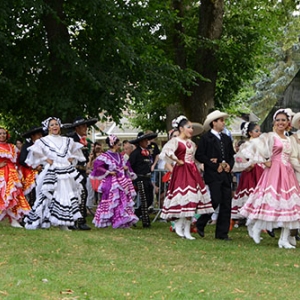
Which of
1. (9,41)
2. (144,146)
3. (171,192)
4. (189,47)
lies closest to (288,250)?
(171,192)

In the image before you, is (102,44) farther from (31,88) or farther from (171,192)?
(171,192)

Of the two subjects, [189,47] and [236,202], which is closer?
[236,202]

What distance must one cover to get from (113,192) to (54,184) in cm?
170

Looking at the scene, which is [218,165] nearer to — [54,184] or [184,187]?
[184,187]

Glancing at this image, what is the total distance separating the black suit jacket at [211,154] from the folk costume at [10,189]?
3.52m

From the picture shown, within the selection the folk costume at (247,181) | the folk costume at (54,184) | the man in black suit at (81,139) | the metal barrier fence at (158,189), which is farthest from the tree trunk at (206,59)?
the folk costume at (54,184)

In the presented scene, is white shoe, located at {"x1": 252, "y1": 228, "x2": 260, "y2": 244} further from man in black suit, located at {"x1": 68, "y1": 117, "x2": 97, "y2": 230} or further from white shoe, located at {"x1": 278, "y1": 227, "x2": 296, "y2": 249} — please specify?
man in black suit, located at {"x1": 68, "y1": 117, "x2": 97, "y2": 230}

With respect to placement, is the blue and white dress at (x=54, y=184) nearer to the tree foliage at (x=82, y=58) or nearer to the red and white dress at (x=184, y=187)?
the red and white dress at (x=184, y=187)

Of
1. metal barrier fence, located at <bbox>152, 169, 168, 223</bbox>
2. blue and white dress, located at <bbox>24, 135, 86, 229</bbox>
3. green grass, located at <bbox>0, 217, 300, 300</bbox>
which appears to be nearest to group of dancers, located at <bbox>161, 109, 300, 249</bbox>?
green grass, located at <bbox>0, 217, 300, 300</bbox>

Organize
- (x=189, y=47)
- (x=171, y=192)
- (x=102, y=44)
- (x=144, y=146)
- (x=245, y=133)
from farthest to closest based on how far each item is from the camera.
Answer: (x=189, y=47), (x=102, y=44), (x=144, y=146), (x=245, y=133), (x=171, y=192)

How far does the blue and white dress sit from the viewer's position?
48.9 feet

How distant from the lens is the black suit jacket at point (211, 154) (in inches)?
555

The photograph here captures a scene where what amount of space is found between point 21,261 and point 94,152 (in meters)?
11.9

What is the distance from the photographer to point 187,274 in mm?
9984
